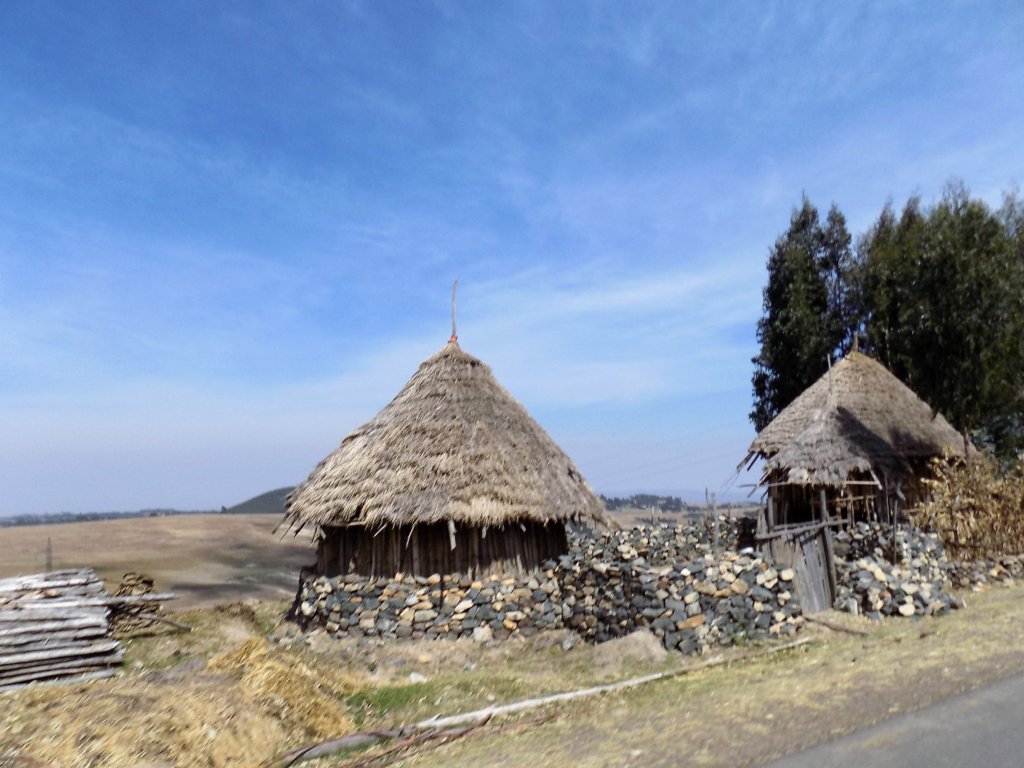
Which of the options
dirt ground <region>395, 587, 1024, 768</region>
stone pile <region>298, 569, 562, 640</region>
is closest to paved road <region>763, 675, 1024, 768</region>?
dirt ground <region>395, 587, 1024, 768</region>

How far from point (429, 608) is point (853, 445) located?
485 inches

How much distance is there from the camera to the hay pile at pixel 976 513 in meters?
15.0

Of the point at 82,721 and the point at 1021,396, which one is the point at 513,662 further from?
the point at 1021,396

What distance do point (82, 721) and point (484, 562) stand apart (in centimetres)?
762

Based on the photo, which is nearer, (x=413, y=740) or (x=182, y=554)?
(x=413, y=740)

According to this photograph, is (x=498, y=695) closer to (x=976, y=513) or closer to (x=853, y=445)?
(x=976, y=513)

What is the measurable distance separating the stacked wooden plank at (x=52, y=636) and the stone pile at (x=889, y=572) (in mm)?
11058

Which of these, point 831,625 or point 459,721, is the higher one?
point 831,625

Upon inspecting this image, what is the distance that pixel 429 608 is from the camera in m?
12.5

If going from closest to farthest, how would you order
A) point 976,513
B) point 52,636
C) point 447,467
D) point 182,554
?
point 52,636, point 447,467, point 976,513, point 182,554

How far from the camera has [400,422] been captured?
562 inches

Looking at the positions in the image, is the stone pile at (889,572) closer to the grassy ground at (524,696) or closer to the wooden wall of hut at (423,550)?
the grassy ground at (524,696)

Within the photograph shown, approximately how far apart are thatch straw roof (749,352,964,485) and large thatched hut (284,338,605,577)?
7.59 meters

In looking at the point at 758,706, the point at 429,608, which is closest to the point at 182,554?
the point at 429,608
